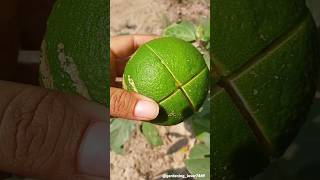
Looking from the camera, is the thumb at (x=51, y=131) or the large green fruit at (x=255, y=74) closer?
the large green fruit at (x=255, y=74)

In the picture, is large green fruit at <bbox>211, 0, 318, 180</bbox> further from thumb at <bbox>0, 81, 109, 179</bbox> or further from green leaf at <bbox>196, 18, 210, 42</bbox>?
thumb at <bbox>0, 81, 109, 179</bbox>

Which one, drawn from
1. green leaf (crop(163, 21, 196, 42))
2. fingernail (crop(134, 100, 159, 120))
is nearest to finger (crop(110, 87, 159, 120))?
fingernail (crop(134, 100, 159, 120))

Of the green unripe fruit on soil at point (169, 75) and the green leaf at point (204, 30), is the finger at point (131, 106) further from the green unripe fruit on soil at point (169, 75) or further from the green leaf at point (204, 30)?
the green leaf at point (204, 30)

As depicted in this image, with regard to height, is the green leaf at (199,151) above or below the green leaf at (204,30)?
below

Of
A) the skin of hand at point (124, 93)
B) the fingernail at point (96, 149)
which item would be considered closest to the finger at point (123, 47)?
the skin of hand at point (124, 93)

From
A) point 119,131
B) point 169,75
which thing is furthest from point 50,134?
point 169,75

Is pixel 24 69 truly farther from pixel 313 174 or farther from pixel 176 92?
pixel 313 174

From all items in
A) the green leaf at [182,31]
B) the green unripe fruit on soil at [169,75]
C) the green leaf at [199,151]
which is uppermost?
the green leaf at [182,31]
